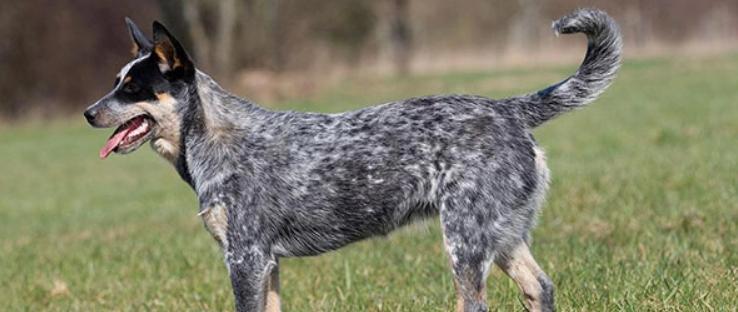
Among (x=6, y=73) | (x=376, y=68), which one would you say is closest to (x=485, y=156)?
(x=6, y=73)

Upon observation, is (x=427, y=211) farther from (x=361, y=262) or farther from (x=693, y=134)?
(x=693, y=134)

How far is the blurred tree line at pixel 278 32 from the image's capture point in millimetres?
43906

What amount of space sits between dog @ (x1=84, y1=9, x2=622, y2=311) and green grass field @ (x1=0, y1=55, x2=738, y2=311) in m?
0.40

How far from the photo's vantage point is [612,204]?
10.4m

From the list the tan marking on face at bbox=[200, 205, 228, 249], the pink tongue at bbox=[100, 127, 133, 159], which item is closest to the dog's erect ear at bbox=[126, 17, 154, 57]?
the pink tongue at bbox=[100, 127, 133, 159]

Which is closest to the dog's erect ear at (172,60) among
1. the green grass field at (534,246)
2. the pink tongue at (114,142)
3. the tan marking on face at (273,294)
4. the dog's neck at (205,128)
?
the dog's neck at (205,128)

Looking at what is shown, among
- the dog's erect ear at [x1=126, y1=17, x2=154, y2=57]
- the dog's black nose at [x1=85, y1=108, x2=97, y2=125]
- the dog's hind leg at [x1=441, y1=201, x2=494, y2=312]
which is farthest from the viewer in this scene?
the dog's erect ear at [x1=126, y1=17, x2=154, y2=57]

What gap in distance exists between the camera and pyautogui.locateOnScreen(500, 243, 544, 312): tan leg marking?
573cm

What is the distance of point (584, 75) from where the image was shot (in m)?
5.95

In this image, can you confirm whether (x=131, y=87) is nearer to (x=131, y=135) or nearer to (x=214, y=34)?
(x=131, y=135)

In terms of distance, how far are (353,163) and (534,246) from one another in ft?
11.5

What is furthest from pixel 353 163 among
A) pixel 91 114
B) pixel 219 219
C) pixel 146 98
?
pixel 91 114

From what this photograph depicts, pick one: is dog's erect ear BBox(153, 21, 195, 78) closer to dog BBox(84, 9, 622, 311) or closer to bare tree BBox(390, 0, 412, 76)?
dog BBox(84, 9, 622, 311)

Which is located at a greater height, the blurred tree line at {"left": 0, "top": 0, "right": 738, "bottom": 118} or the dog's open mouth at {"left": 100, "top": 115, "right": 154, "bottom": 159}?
the dog's open mouth at {"left": 100, "top": 115, "right": 154, "bottom": 159}
